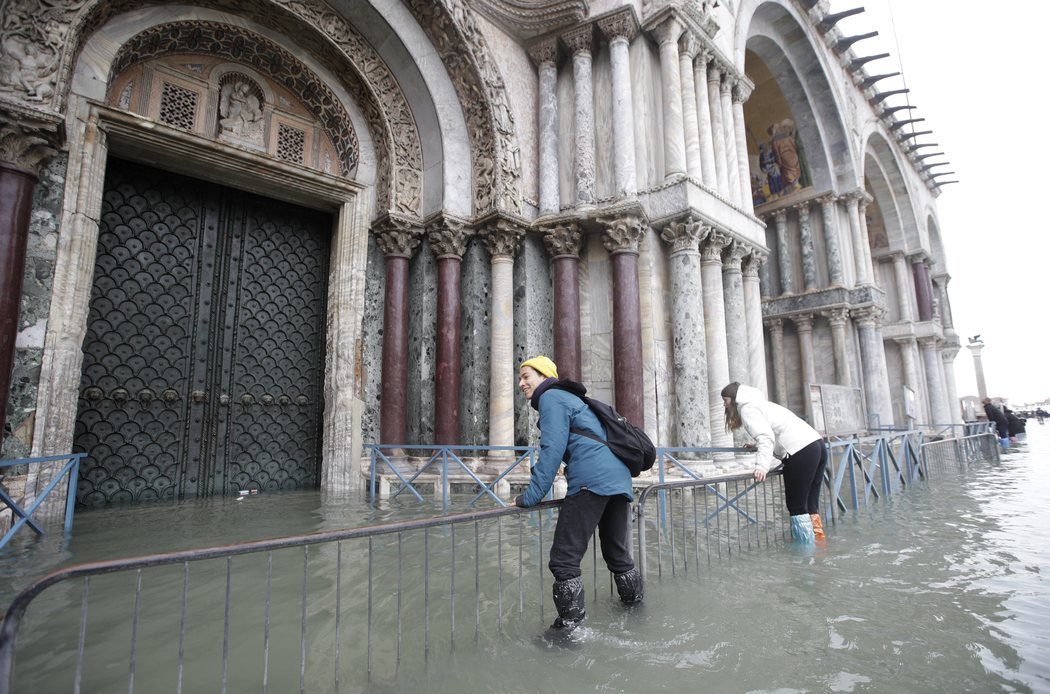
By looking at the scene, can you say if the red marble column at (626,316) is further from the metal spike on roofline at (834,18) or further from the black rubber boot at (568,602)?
the metal spike on roofline at (834,18)

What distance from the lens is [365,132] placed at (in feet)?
27.1

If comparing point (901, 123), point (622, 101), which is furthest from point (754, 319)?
point (901, 123)

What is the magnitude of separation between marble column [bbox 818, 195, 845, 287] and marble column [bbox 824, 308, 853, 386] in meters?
0.84

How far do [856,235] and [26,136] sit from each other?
17.9m

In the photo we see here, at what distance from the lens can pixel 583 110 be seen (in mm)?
8289

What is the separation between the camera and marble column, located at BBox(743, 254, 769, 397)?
926 cm

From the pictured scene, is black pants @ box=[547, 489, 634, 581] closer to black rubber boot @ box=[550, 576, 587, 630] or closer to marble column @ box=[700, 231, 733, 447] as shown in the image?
black rubber boot @ box=[550, 576, 587, 630]

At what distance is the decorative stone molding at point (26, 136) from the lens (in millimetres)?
4824

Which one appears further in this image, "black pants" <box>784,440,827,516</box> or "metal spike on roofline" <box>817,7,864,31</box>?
"metal spike on roofline" <box>817,7,864,31</box>

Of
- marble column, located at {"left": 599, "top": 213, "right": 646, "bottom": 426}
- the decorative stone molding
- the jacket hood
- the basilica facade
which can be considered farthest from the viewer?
marble column, located at {"left": 599, "top": 213, "right": 646, "bottom": 426}

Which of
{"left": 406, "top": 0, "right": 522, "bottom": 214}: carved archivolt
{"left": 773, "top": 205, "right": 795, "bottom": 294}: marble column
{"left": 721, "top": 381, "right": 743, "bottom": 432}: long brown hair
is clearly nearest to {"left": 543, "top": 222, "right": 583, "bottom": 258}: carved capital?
{"left": 406, "top": 0, "right": 522, "bottom": 214}: carved archivolt

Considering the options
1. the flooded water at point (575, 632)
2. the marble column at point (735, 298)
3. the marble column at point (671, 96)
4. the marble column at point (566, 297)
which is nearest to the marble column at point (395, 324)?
the marble column at point (566, 297)

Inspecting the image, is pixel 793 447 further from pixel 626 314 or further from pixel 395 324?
pixel 395 324

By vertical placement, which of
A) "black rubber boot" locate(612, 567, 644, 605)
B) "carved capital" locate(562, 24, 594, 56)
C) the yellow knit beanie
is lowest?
"black rubber boot" locate(612, 567, 644, 605)
